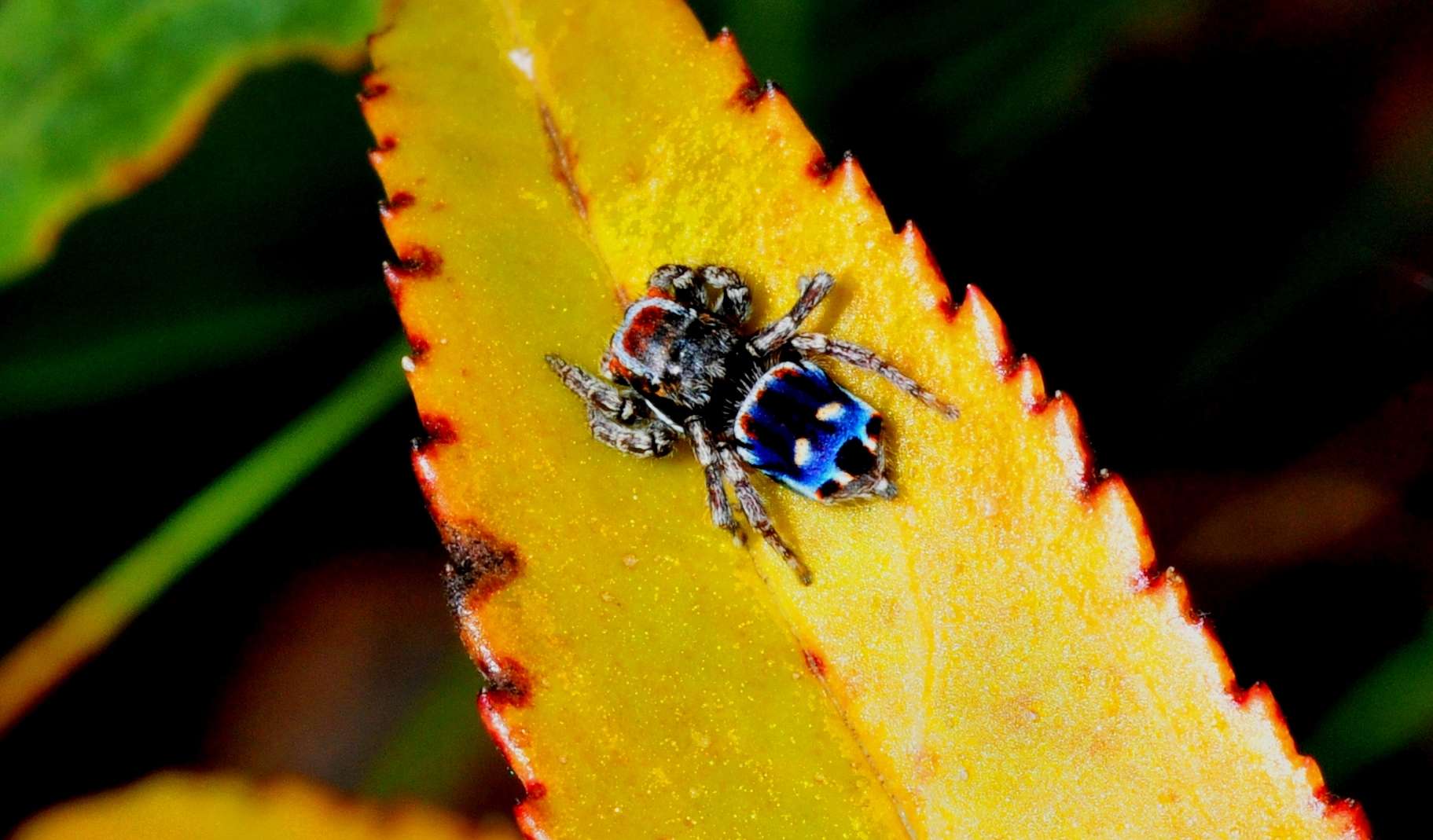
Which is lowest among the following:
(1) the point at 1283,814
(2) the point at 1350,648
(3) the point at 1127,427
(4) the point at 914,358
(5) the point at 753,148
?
(2) the point at 1350,648

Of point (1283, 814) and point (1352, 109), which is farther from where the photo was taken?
point (1352, 109)

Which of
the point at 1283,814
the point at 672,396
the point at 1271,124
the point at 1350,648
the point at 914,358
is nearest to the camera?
the point at 1283,814

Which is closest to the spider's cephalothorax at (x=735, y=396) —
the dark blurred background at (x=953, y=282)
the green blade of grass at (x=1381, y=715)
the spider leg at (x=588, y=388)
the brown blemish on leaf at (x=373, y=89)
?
the spider leg at (x=588, y=388)

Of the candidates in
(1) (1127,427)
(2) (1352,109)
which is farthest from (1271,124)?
(1) (1127,427)

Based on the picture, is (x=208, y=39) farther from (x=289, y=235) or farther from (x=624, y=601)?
(x=624, y=601)

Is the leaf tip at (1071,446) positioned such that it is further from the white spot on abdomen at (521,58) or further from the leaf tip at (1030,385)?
the white spot on abdomen at (521,58)

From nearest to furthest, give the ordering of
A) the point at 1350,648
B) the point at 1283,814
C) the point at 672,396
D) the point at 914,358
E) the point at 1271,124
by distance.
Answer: the point at 1283,814 → the point at 914,358 → the point at 672,396 → the point at 1350,648 → the point at 1271,124

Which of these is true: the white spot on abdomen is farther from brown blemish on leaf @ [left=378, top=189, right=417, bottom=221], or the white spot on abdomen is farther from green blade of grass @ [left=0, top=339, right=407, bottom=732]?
green blade of grass @ [left=0, top=339, right=407, bottom=732]
